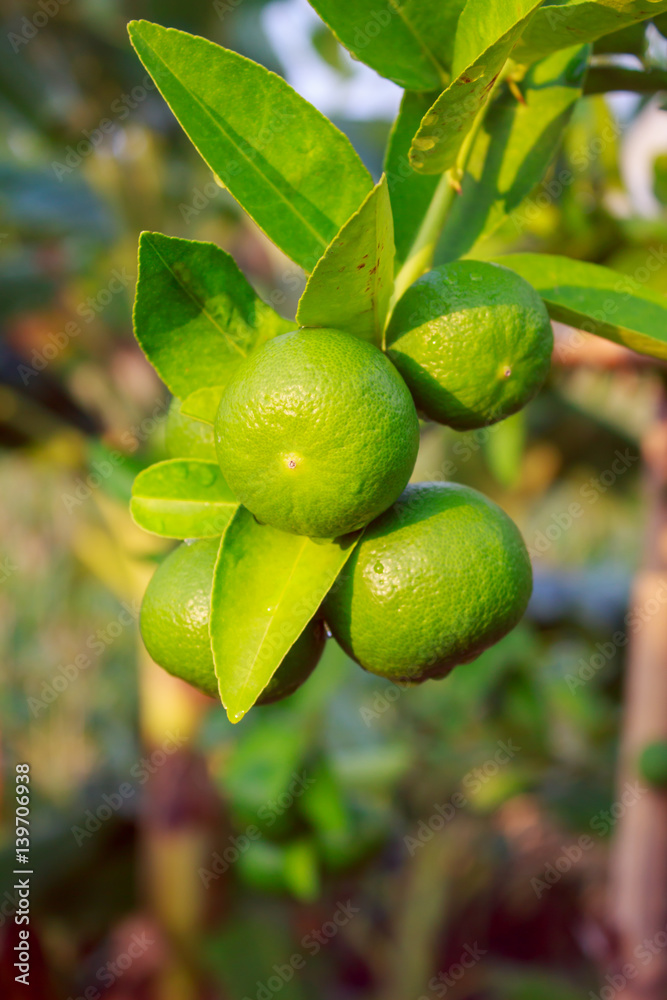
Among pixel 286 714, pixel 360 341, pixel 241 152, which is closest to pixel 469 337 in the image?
pixel 360 341

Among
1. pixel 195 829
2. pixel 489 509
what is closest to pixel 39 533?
pixel 195 829

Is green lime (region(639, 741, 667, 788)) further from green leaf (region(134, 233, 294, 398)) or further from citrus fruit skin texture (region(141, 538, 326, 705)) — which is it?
green leaf (region(134, 233, 294, 398))

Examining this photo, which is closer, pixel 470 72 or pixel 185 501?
pixel 470 72

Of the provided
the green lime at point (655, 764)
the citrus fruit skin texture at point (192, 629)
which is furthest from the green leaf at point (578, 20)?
the green lime at point (655, 764)

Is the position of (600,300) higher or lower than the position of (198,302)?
lower

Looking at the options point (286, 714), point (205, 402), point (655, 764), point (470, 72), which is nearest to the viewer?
point (470, 72)

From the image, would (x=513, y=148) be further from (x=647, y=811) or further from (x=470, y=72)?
(x=647, y=811)

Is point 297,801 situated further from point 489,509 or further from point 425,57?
→ point 425,57
